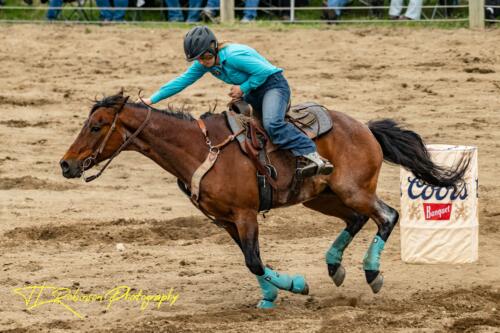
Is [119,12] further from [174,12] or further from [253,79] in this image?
[253,79]

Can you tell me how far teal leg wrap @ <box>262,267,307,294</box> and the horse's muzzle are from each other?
165cm

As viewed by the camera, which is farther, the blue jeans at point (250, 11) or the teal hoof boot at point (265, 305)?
the blue jeans at point (250, 11)

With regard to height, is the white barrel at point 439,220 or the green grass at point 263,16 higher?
the green grass at point 263,16

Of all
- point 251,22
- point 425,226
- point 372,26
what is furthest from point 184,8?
point 425,226

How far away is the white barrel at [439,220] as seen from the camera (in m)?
10.2

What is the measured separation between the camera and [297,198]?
30.3ft

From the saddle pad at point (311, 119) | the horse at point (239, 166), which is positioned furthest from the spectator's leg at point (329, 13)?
the saddle pad at point (311, 119)

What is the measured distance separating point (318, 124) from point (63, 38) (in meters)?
10.3

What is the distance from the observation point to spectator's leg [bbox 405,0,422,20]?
18406mm

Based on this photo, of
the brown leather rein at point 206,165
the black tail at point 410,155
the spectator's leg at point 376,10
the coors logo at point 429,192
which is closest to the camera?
the brown leather rein at point 206,165

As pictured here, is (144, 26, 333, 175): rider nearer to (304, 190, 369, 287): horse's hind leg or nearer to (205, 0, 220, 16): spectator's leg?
(304, 190, 369, 287): horse's hind leg

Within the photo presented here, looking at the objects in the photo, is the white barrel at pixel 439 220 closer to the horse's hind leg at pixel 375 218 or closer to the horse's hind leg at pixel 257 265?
the horse's hind leg at pixel 375 218

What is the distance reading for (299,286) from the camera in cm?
904

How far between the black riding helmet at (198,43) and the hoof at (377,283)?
2.27m
